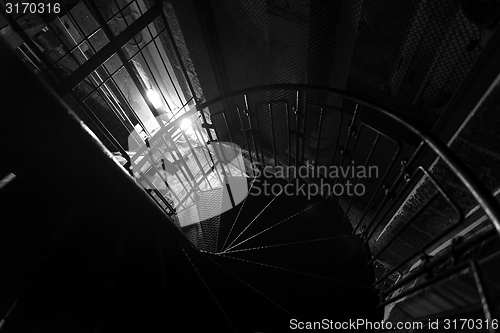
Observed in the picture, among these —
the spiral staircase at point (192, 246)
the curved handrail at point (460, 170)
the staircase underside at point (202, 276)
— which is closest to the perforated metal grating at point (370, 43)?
the spiral staircase at point (192, 246)

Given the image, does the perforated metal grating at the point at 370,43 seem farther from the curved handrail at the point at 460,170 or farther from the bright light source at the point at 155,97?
the bright light source at the point at 155,97

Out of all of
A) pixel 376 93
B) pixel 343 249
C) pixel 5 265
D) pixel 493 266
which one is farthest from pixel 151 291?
pixel 376 93

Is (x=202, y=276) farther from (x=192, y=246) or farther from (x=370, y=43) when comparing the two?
(x=370, y=43)

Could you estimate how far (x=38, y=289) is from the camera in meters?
1.11

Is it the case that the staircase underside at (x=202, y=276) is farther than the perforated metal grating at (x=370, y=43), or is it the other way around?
the perforated metal grating at (x=370, y=43)

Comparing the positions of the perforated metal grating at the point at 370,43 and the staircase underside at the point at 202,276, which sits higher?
the perforated metal grating at the point at 370,43

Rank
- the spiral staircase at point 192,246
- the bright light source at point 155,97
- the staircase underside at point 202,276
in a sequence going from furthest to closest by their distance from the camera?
1. the bright light source at point 155,97
2. the staircase underside at point 202,276
3. the spiral staircase at point 192,246

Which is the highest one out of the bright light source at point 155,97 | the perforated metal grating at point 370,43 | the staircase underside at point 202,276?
the bright light source at point 155,97

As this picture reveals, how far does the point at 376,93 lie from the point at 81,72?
3.07 m

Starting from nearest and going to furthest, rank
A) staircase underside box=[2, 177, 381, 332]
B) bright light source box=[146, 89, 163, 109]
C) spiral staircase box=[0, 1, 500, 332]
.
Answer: spiral staircase box=[0, 1, 500, 332] < staircase underside box=[2, 177, 381, 332] < bright light source box=[146, 89, 163, 109]

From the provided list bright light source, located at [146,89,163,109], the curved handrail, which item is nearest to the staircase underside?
the curved handrail

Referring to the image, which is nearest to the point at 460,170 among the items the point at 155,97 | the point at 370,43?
the point at 370,43

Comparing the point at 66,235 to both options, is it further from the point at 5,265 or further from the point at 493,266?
the point at 493,266

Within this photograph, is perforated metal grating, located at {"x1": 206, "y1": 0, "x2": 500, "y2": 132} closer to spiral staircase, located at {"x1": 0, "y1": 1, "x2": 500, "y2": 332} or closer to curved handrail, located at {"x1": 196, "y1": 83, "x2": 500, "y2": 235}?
spiral staircase, located at {"x1": 0, "y1": 1, "x2": 500, "y2": 332}
